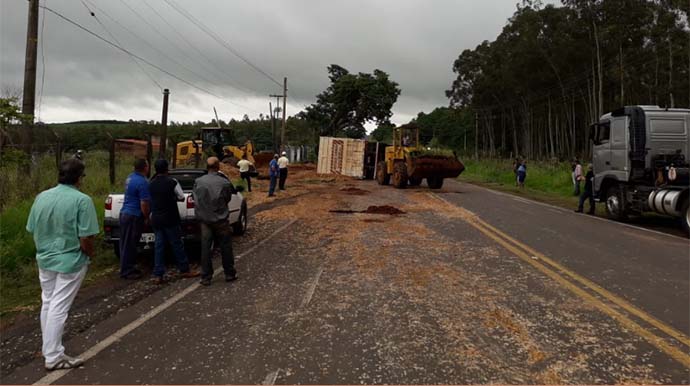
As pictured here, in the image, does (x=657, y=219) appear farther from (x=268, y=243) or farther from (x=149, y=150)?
(x=149, y=150)

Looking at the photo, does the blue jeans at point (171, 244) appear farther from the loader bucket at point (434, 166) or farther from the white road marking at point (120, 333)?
the loader bucket at point (434, 166)

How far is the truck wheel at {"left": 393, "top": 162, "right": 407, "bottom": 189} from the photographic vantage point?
2429cm

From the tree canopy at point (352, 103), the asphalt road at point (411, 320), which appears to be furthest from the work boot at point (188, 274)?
the tree canopy at point (352, 103)

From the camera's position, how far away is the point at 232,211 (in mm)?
9773

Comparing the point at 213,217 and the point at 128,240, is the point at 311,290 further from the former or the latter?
the point at 128,240

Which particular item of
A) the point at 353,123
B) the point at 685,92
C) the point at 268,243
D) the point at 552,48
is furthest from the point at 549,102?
the point at 268,243

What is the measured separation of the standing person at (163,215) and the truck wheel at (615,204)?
1200 cm

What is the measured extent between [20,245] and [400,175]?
18561mm

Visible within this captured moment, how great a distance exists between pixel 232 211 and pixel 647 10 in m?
38.6

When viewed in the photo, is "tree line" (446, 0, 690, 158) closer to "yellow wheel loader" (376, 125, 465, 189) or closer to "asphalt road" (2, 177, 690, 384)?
"yellow wheel loader" (376, 125, 465, 189)

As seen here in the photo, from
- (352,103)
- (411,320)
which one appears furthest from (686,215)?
(352,103)

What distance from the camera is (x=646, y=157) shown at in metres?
13.3

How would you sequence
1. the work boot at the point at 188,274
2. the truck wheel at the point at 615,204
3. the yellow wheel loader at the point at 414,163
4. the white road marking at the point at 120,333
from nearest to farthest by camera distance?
the white road marking at the point at 120,333, the work boot at the point at 188,274, the truck wheel at the point at 615,204, the yellow wheel loader at the point at 414,163

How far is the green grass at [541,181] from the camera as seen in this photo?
22.3 metres
